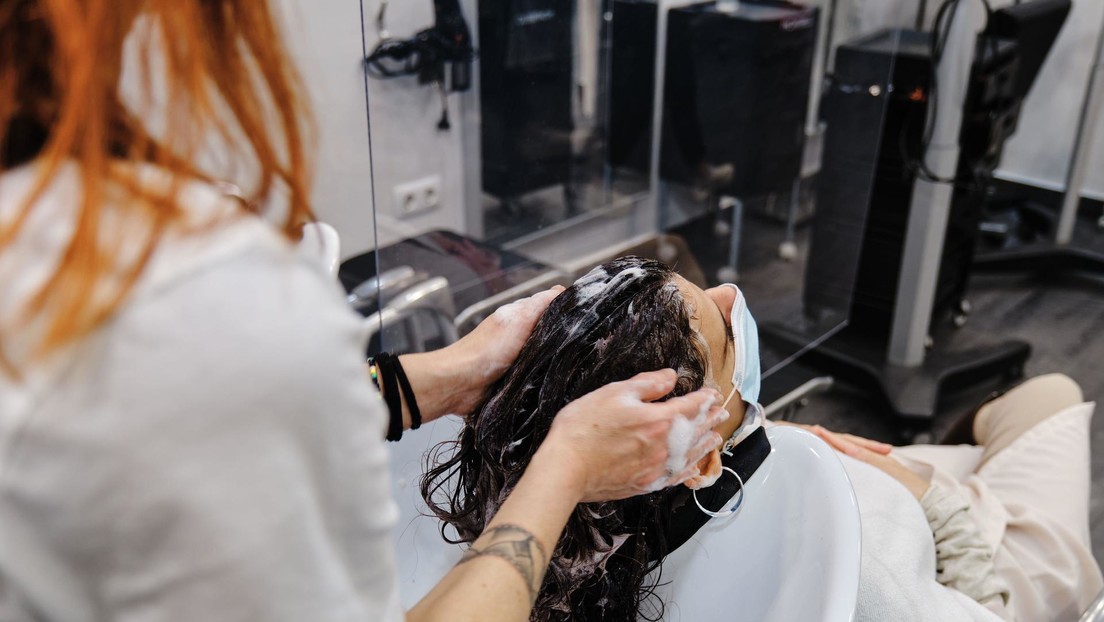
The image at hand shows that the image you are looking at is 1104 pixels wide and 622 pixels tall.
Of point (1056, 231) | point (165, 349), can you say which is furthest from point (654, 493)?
point (1056, 231)

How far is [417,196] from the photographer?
1947 mm

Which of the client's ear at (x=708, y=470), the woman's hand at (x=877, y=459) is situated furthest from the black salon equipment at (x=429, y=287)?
the client's ear at (x=708, y=470)

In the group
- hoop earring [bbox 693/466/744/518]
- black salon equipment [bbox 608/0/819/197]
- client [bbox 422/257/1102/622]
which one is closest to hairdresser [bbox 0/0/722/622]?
client [bbox 422/257/1102/622]

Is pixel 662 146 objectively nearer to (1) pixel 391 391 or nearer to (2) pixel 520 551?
(1) pixel 391 391

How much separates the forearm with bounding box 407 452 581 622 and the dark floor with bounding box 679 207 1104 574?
1.24 meters

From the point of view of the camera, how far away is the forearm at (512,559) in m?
0.70

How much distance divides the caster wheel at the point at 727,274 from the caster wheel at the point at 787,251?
16cm

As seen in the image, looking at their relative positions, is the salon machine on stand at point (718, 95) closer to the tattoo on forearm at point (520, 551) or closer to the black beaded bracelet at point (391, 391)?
the black beaded bracelet at point (391, 391)

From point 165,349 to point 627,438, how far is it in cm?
48

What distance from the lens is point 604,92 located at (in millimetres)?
2502

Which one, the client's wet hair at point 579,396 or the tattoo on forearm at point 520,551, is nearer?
the tattoo on forearm at point 520,551

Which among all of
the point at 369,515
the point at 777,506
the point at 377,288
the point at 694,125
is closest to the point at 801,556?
the point at 777,506

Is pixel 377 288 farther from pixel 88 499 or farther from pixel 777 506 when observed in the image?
pixel 88 499

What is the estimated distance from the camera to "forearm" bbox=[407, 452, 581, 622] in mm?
704
